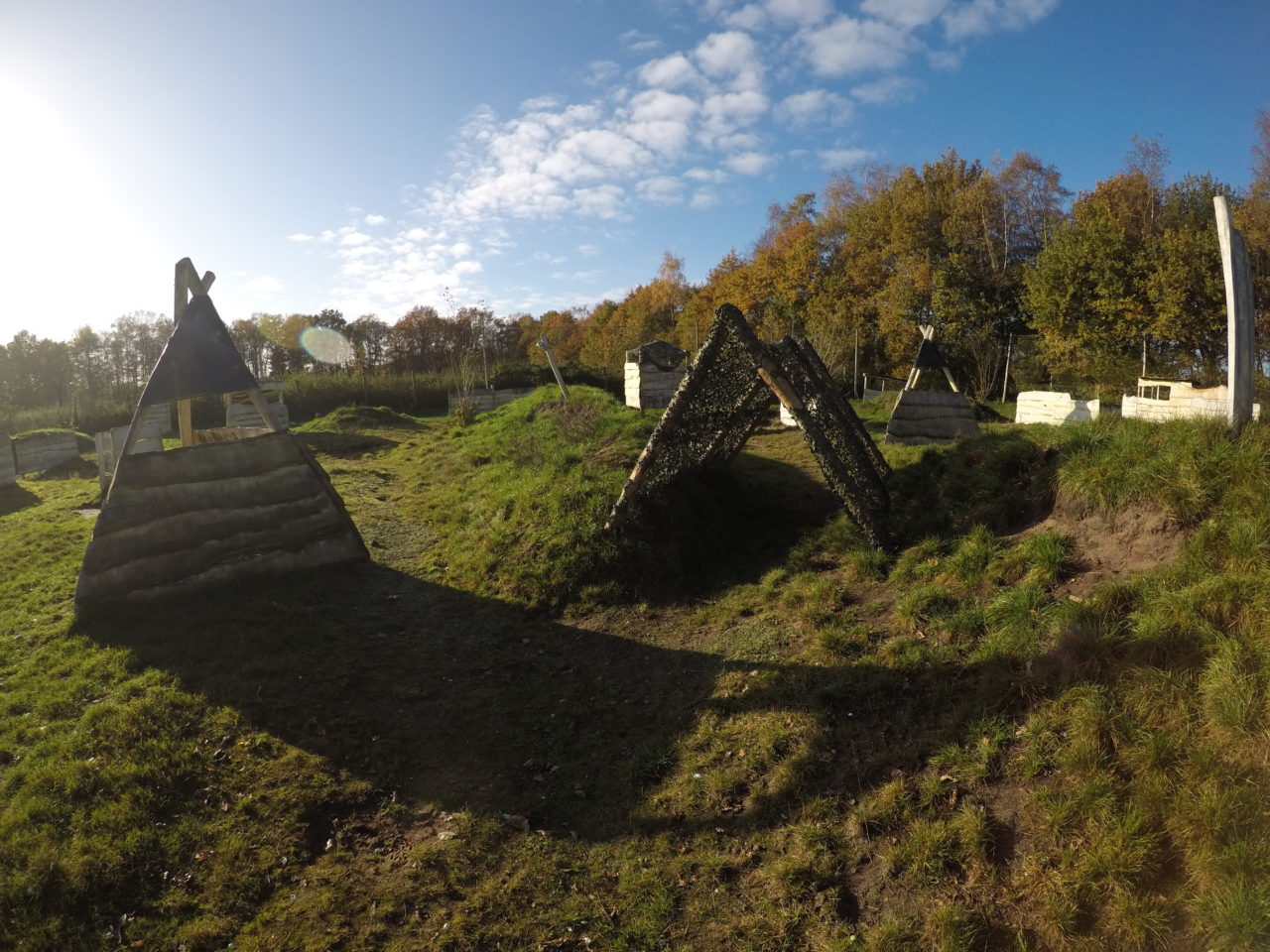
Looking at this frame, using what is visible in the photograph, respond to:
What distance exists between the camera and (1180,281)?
2441cm

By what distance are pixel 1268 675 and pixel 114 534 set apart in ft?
35.8

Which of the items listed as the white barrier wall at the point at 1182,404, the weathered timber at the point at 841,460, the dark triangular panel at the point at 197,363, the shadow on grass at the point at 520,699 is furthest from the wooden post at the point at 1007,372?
the dark triangular panel at the point at 197,363

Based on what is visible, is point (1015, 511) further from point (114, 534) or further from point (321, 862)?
point (114, 534)

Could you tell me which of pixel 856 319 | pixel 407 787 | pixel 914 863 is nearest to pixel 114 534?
pixel 407 787

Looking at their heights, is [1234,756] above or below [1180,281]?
below

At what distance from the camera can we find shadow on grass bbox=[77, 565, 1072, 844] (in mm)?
4785

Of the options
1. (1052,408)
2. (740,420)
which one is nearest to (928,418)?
(1052,408)

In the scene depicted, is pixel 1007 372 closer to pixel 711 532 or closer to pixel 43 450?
pixel 711 532

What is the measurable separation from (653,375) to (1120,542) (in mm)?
15918

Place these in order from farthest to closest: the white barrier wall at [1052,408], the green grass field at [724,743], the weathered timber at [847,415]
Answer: the white barrier wall at [1052,408]
the weathered timber at [847,415]
the green grass field at [724,743]

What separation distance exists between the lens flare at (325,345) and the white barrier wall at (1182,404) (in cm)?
5478

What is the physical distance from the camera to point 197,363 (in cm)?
912

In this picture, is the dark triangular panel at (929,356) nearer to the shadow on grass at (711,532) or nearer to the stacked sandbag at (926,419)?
the stacked sandbag at (926,419)

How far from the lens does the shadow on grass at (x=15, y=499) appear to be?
1443 centimetres
